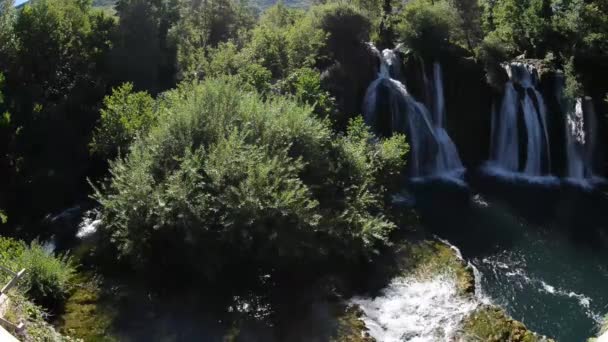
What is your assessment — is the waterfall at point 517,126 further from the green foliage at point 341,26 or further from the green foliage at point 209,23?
the green foliage at point 209,23

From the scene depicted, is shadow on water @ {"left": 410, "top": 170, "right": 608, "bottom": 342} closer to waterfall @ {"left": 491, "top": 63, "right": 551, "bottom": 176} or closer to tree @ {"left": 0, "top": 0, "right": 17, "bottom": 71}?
waterfall @ {"left": 491, "top": 63, "right": 551, "bottom": 176}

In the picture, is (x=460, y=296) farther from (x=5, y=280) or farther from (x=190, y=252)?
(x=5, y=280)

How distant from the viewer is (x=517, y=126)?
128 feet

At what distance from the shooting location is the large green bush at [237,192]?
66.8 ft

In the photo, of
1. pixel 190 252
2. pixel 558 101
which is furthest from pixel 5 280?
pixel 558 101

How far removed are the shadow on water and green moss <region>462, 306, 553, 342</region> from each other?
3.45 m

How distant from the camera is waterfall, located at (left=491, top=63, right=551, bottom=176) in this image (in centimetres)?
3828

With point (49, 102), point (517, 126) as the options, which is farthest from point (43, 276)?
point (517, 126)

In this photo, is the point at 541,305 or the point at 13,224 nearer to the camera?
the point at 541,305

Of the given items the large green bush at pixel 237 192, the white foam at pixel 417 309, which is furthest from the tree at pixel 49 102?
the white foam at pixel 417 309

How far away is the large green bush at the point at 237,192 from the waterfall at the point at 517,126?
17.7 m

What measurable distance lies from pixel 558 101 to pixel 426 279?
77.1ft

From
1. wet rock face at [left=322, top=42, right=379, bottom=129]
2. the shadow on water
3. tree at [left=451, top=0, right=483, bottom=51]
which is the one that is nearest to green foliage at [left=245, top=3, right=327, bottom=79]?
wet rock face at [left=322, top=42, right=379, bottom=129]

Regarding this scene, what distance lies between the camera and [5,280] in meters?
17.2
